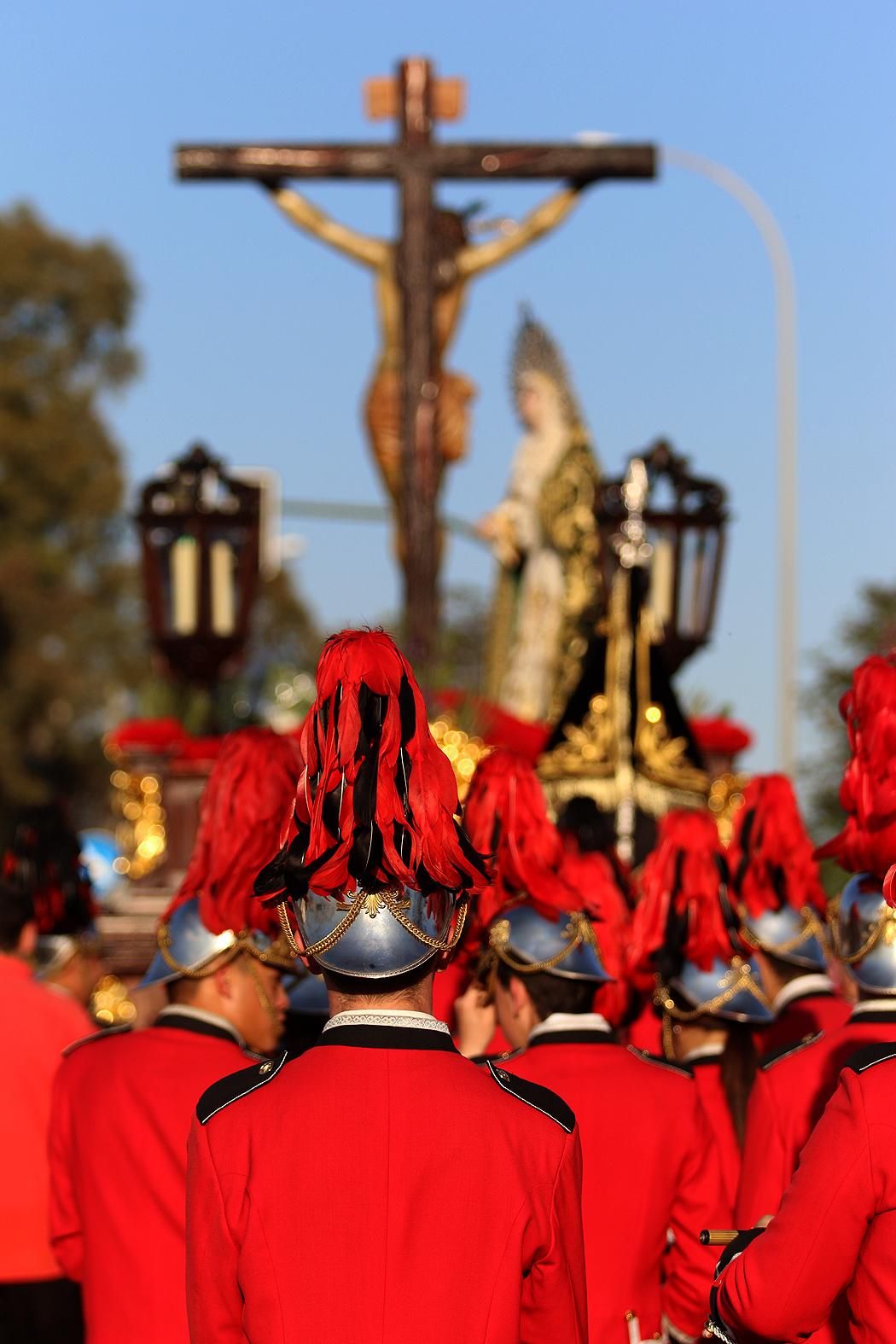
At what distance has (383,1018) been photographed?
131 inches

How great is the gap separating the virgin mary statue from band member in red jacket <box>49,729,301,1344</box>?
8.28 meters

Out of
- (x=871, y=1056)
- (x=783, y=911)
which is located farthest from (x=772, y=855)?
(x=871, y=1056)

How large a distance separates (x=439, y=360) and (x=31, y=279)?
2970 centimetres

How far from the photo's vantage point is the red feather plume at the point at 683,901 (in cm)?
586

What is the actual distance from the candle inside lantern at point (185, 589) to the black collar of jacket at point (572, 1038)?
599 cm

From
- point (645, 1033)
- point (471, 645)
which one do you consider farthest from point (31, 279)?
point (645, 1033)

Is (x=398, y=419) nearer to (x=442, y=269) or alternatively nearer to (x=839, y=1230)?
(x=442, y=269)

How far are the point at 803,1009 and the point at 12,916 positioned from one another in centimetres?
211

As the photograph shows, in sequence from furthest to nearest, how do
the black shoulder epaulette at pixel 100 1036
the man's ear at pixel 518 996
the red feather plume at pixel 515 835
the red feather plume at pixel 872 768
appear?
1. the red feather plume at pixel 515 835
2. the black shoulder epaulette at pixel 100 1036
3. the man's ear at pixel 518 996
4. the red feather plume at pixel 872 768

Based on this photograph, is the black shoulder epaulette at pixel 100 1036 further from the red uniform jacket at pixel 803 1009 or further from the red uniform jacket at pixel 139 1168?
the red uniform jacket at pixel 803 1009

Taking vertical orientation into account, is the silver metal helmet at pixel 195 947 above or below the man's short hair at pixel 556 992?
above

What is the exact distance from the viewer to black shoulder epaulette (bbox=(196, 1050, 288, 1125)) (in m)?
3.34

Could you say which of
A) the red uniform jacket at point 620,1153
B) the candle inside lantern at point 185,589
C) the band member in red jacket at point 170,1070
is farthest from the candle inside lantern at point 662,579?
the red uniform jacket at point 620,1153

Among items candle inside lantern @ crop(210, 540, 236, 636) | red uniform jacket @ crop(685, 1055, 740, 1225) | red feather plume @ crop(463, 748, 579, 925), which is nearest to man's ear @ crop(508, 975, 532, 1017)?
red feather plume @ crop(463, 748, 579, 925)
